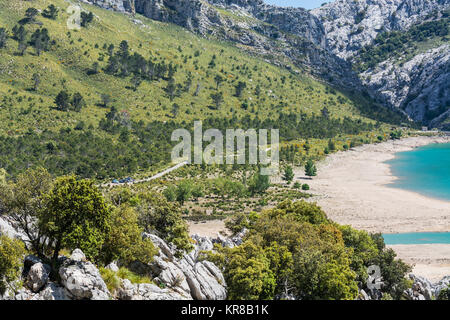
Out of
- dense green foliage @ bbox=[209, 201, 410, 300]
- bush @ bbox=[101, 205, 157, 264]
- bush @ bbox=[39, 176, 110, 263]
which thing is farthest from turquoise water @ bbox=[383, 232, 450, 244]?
bush @ bbox=[39, 176, 110, 263]

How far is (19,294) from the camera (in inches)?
999

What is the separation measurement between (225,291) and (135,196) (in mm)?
26585

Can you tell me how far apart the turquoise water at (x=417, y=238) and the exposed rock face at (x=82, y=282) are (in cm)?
6112

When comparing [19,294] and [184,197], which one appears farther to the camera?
[184,197]

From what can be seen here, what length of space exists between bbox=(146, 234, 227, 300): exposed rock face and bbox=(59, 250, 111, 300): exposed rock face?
720 centimetres

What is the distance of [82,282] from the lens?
26266 mm

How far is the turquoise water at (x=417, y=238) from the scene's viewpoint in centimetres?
7288

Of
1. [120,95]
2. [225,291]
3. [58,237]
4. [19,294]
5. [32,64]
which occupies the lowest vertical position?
[225,291]

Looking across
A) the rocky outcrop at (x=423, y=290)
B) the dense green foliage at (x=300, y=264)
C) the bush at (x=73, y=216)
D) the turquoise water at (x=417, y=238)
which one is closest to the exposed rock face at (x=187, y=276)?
the dense green foliage at (x=300, y=264)

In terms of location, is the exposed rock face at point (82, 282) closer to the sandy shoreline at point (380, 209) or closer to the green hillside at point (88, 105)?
the sandy shoreline at point (380, 209)

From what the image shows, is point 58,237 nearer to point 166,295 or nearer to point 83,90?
point 166,295

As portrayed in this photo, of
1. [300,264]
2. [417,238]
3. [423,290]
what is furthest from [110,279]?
[417,238]

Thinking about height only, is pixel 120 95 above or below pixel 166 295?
above

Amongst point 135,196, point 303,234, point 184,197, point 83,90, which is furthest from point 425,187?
point 83,90
